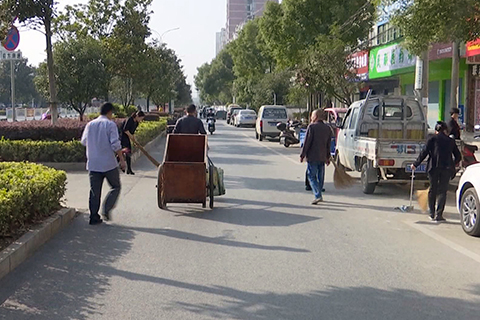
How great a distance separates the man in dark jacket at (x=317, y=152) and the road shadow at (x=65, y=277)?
3941mm

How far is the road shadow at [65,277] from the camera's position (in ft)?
17.7

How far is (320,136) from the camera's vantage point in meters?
11.2

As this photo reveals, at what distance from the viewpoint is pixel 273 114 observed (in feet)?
98.3

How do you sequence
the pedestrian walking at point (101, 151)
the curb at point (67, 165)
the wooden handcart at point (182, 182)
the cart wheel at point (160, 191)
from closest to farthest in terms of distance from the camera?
the pedestrian walking at point (101, 151) < the wooden handcart at point (182, 182) < the cart wheel at point (160, 191) < the curb at point (67, 165)

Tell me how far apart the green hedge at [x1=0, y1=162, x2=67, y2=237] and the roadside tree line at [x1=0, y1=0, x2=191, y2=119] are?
3353 mm

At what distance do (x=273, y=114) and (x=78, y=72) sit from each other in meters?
10.9

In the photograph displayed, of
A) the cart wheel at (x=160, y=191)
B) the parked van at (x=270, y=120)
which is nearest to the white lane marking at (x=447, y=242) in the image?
the cart wheel at (x=160, y=191)

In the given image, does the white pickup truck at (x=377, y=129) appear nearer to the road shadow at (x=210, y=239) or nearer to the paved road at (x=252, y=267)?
Result: the paved road at (x=252, y=267)

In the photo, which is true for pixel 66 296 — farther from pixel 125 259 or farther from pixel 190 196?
pixel 190 196

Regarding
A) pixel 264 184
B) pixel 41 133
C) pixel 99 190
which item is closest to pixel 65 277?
pixel 99 190

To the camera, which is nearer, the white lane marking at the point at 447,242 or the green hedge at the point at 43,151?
the white lane marking at the point at 447,242

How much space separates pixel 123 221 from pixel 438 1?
25.4ft

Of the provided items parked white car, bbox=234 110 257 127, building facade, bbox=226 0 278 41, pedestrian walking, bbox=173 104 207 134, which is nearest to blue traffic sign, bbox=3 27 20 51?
pedestrian walking, bbox=173 104 207 134

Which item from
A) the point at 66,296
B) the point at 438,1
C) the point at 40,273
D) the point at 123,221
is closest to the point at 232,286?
the point at 66,296
